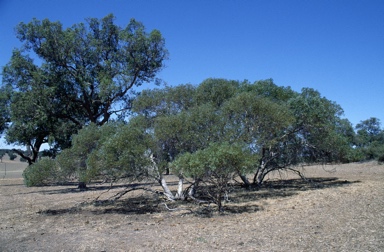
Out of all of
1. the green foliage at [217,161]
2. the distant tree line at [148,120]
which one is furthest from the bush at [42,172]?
the green foliage at [217,161]

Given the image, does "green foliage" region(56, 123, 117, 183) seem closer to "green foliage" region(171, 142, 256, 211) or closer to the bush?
the bush

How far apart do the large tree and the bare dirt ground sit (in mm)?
11026

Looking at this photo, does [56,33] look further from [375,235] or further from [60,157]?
[375,235]

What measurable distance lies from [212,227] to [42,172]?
25.2ft

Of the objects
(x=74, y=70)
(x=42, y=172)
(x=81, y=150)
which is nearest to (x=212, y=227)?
(x=81, y=150)

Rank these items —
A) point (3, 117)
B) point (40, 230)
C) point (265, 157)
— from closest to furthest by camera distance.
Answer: point (40, 230)
point (265, 157)
point (3, 117)

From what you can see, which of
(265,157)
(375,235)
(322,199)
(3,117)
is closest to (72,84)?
(3,117)

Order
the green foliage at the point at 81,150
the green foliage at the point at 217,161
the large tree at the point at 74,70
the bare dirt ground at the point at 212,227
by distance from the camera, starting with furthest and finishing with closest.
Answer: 1. the large tree at the point at 74,70
2. the green foliage at the point at 81,150
3. the green foliage at the point at 217,161
4. the bare dirt ground at the point at 212,227

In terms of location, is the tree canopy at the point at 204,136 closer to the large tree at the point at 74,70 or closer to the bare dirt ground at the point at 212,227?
the bare dirt ground at the point at 212,227

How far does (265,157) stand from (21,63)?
58.9 ft

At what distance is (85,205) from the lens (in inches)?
649

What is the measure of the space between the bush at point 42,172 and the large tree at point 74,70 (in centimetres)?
1037

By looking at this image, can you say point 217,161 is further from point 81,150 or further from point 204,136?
point 81,150

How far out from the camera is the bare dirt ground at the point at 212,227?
7977 mm
